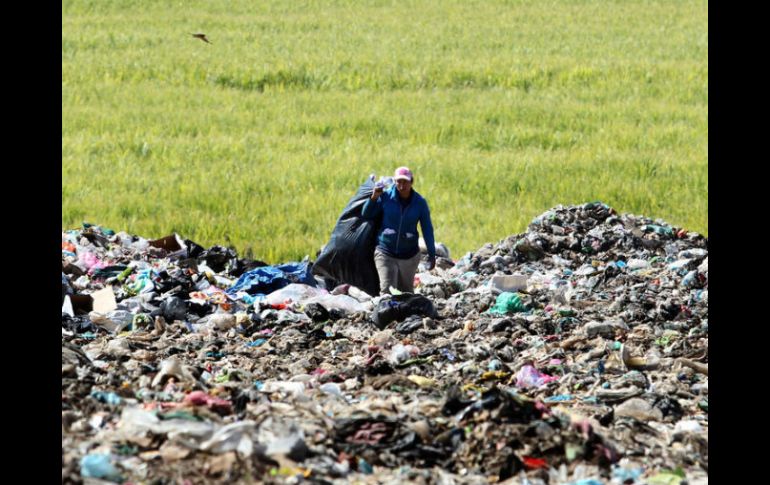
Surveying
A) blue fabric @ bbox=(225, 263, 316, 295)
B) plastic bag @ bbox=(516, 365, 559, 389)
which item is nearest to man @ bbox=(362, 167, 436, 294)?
blue fabric @ bbox=(225, 263, 316, 295)

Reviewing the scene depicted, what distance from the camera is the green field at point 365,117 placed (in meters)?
15.2

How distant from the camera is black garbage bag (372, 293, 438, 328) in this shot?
30.2ft

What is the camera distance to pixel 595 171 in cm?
1698

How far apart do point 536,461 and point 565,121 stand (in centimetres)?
1474

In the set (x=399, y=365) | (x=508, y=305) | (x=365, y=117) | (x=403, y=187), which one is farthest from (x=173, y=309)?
(x=365, y=117)

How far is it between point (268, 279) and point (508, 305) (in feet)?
8.52

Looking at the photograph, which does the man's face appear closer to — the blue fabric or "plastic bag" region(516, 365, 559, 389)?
the blue fabric

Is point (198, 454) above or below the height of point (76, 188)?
above

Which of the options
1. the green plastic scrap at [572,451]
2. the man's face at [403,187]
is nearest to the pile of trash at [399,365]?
the green plastic scrap at [572,451]

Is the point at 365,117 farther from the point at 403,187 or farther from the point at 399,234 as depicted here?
the point at 403,187

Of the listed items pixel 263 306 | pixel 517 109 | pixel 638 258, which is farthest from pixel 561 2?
pixel 263 306

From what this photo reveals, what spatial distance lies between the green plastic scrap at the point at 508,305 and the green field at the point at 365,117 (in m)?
3.86

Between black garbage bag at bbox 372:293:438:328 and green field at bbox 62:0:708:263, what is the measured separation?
419 cm
